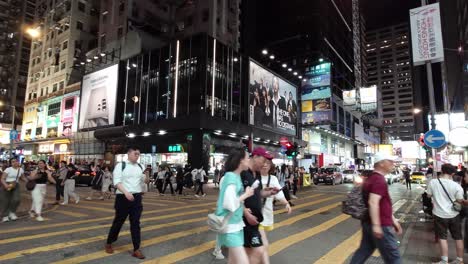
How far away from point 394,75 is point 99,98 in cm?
16182

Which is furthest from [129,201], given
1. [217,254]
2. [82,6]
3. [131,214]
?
[82,6]

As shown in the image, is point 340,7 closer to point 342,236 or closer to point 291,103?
point 291,103

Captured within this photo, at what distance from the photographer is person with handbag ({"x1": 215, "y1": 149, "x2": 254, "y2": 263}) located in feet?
10.9

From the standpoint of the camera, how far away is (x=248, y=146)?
19.9 meters

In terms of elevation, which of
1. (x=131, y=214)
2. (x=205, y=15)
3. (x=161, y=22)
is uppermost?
(x=161, y=22)

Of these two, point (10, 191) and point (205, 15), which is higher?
point (205, 15)

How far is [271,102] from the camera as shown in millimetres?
40938

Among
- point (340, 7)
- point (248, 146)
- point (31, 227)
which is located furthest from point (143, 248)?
point (340, 7)

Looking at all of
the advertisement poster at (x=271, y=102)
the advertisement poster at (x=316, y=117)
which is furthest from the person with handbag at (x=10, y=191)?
the advertisement poster at (x=316, y=117)

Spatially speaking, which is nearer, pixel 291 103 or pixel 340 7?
pixel 291 103

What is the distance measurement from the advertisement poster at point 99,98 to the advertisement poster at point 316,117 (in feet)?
82.3

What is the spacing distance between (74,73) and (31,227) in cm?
4882

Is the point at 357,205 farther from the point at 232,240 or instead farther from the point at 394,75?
the point at 394,75

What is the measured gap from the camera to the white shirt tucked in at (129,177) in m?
5.64
